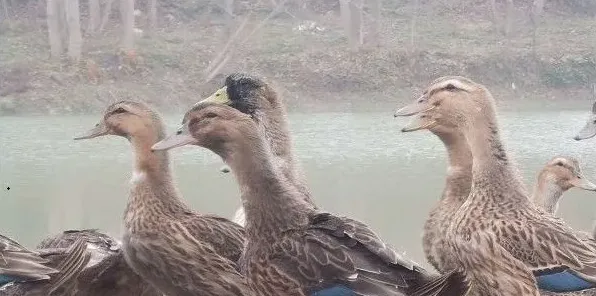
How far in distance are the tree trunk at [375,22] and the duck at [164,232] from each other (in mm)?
3135

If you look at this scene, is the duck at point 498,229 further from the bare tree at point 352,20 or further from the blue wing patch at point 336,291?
the bare tree at point 352,20

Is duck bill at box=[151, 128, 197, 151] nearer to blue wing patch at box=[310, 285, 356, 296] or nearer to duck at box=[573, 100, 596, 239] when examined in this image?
blue wing patch at box=[310, 285, 356, 296]

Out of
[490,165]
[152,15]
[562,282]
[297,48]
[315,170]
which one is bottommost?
[562,282]

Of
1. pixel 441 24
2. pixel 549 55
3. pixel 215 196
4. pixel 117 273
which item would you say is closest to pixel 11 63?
pixel 215 196

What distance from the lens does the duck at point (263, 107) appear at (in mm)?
2479

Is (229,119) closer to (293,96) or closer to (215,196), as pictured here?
(215,196)

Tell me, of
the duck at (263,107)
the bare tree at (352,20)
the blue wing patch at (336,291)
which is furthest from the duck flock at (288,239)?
the bare tree at (352,20)

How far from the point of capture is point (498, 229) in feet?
5.90

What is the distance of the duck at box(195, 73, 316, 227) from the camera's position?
248 centimetres

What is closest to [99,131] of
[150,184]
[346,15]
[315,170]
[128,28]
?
[150,184]

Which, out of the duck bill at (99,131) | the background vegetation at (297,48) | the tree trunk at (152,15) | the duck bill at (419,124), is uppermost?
the tree trunk at (152,15)

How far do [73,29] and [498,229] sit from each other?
3673 mm

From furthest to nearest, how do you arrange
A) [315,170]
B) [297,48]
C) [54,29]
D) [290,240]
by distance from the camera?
[297,48]
[54,29]
[315,170]
[290,240]

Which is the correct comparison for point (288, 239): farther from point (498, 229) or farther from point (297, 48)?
point (297, 48)
